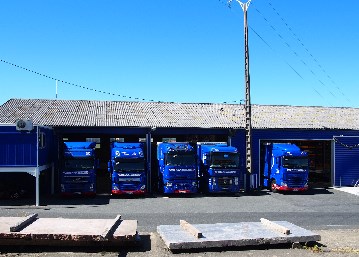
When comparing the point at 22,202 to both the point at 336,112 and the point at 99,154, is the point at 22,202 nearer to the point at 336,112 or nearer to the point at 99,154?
the point at 99,154

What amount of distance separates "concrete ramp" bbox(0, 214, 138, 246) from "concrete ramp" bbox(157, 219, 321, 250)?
1191mm

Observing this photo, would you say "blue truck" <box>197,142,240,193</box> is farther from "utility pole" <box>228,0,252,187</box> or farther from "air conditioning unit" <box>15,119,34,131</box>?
"air conditioning unit" <box>15,119,34,131</box>

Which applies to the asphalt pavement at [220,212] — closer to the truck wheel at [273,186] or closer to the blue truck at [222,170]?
the blue truck at [222,170]

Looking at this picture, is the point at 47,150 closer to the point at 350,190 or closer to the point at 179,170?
the point at 179,170

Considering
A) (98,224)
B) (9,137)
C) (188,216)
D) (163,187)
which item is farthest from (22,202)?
(98,224)

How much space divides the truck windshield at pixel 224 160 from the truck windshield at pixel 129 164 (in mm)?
3980

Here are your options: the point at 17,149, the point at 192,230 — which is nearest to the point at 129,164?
the point at 17,149

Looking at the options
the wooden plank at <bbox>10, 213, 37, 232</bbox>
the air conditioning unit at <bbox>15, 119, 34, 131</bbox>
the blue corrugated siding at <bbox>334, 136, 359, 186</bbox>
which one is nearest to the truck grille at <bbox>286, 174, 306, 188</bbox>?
the blue corrugated siding at <bbox>334, 136, 359, 186</bbox>

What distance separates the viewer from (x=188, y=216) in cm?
1809

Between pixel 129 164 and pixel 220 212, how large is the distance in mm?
6903

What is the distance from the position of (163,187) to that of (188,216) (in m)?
7.18

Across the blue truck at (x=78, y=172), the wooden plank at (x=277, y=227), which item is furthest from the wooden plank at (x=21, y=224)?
the blue truck at (x=78, y=172)

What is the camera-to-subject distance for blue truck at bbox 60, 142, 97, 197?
2352 cm

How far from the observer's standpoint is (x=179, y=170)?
24500 millimetres
